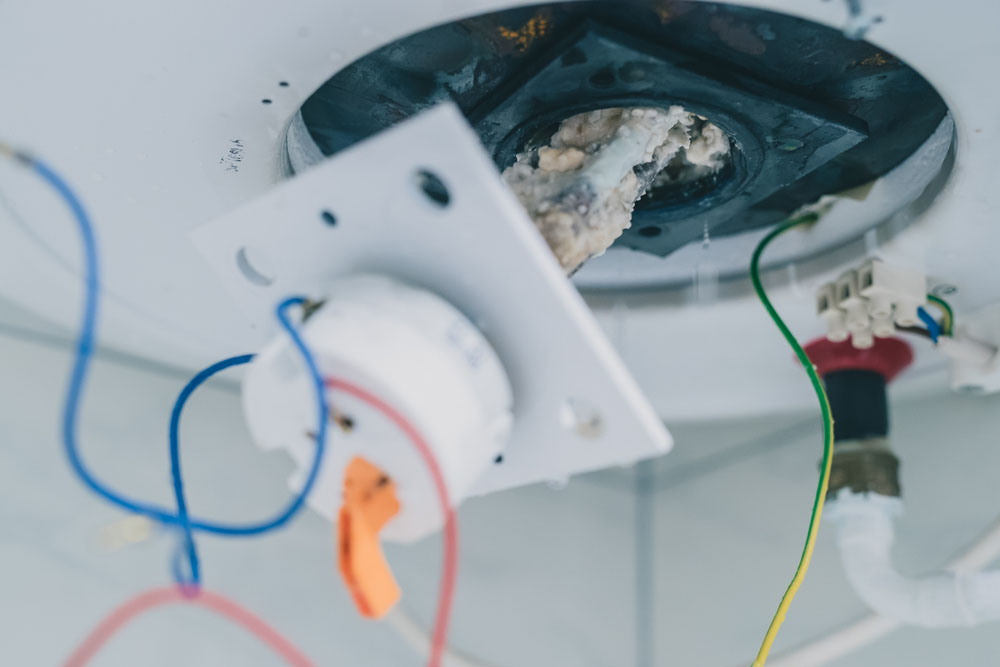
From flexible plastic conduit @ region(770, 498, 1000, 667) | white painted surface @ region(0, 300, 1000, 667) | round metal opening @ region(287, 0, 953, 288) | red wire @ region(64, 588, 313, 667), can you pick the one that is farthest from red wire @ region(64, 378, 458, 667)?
flexible plastic conduit @ region(770, 498, 1000, 667)

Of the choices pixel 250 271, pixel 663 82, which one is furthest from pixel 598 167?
pixel 250 271

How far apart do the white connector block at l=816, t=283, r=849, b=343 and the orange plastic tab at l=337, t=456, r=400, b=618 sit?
35 cm

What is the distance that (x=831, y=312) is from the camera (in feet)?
1.85

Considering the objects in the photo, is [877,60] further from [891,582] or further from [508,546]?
[508,546]

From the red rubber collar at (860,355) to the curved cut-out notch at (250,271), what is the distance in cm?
39

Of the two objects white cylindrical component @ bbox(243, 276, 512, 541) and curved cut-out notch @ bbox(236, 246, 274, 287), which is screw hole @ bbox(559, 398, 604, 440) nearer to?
white cylindrical component @ bbox(243, 276, 512, 541)

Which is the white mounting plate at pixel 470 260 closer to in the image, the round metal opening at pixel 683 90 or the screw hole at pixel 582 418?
the screw hole at pixel 582 418

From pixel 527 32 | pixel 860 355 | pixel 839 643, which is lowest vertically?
pixel 839 643

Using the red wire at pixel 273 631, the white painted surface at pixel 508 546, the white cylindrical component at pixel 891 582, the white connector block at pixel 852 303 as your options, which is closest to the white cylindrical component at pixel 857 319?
the white connector block at pixel 852 303

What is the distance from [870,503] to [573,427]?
1.06ft

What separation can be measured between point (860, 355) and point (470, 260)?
0.39 metres

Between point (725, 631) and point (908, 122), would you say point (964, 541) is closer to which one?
point (725, 631)

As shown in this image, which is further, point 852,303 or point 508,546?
point 508,546

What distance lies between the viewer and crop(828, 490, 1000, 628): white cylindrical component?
0.54 m
